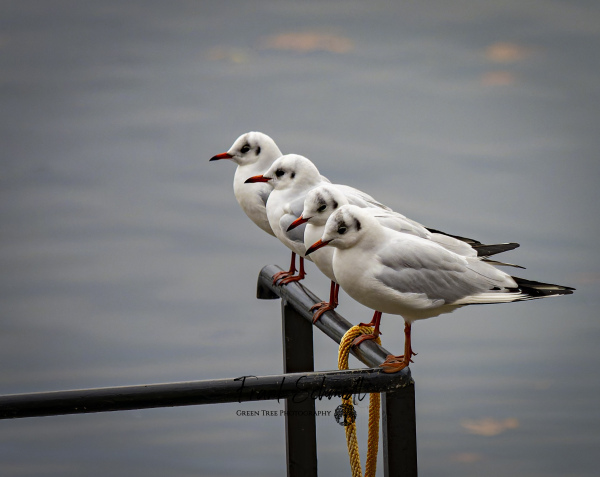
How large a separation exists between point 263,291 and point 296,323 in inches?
14.5

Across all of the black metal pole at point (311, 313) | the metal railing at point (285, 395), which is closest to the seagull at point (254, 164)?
the black metal pole at point (311, 313)

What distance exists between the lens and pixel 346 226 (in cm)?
195

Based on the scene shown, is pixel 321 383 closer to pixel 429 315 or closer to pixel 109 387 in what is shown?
pixel 109 387

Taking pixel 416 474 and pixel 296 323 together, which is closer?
pixel 416 474

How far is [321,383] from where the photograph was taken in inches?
63.3

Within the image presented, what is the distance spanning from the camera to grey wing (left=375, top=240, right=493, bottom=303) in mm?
2002

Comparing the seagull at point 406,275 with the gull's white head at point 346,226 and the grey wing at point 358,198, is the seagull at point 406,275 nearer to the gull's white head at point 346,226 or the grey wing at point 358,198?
the gull's white head at point 346,226

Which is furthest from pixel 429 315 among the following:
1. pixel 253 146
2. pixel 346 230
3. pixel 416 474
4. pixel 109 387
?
pixel 253 146

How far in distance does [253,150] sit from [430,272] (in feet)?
3.77

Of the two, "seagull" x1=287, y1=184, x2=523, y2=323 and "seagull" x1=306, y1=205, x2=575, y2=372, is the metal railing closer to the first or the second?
"seagull" x1=306, y1=205, x2=575, y2=372

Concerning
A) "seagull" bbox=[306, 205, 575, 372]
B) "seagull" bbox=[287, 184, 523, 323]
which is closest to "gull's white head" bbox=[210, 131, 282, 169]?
"seagull" bbox=[287, 184, 523, 323]

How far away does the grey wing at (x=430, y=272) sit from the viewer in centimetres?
200

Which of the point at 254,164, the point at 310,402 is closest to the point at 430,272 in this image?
the point at 310,402

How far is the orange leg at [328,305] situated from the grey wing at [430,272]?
41 centimetres
